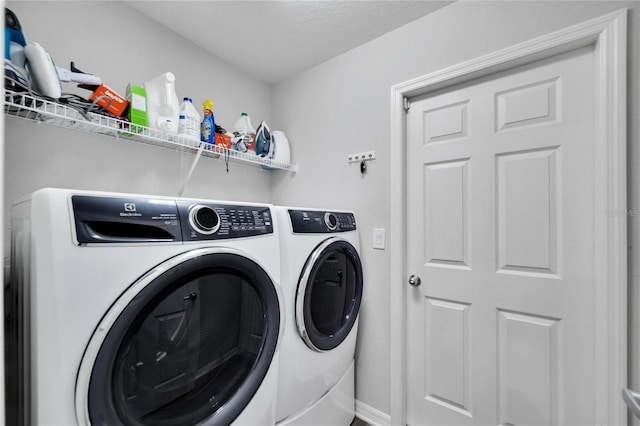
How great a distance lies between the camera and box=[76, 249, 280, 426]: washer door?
75 centimetres

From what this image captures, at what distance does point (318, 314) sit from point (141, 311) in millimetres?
840

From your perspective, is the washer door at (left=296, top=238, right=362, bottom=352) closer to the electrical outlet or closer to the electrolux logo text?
the electrical outlet

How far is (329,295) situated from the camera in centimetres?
154

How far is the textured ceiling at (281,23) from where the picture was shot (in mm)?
1576

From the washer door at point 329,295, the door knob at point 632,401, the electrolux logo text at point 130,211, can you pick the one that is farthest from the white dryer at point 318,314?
the door knob at point 632,401

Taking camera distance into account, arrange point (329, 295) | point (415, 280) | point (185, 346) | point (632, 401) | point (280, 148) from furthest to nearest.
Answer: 1. point (280, 148)
2. point (415, 280)
3. point (329, 295)
4. point (185, 346)
5. point (632, 401)

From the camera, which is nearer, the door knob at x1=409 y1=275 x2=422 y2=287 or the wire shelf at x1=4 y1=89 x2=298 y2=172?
the wire shelf at x1=4 y1=89 x2=298 y2=172

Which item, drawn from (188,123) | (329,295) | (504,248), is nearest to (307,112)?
(188,123)

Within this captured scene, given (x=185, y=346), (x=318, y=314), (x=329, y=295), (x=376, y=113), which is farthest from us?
(x=376, y=113)

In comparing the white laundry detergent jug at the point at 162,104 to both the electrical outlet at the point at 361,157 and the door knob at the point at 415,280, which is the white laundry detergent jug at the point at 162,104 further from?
the door knob at the point at 415,280

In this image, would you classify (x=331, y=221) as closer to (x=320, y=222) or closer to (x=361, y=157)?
(x=320, y=222)

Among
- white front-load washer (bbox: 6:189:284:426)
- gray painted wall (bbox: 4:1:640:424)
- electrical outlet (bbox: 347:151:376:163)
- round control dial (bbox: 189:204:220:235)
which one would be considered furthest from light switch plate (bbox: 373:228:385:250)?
round control dial (bbox: 189:204:220:235)

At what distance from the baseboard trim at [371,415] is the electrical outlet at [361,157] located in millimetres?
1546

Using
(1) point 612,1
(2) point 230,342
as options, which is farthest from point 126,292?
(1) point 612,1
